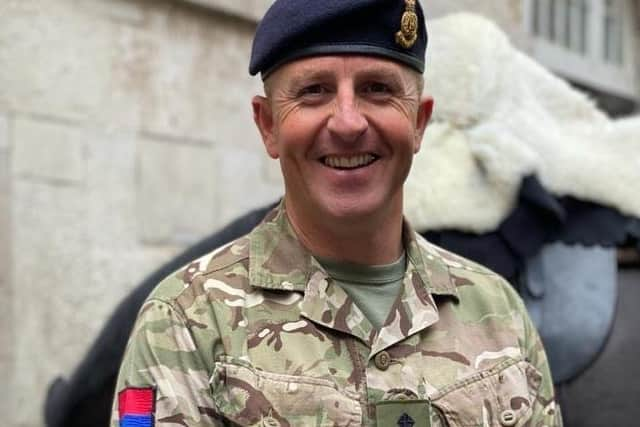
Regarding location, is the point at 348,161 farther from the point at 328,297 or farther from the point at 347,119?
the point at 328,297

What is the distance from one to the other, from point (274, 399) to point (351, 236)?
0.79ft

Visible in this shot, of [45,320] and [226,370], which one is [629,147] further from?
[45,320]

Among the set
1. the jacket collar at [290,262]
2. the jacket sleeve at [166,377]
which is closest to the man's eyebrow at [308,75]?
the jacket collar at [290,262]

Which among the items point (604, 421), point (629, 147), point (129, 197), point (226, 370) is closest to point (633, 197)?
point (629, 147)

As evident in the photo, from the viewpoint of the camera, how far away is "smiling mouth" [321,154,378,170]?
135cm

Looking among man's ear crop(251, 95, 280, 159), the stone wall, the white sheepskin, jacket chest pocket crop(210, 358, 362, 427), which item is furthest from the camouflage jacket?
the stone wall

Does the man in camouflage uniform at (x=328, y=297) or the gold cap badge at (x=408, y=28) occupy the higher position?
the gold cap badge at (x=408, y=28)

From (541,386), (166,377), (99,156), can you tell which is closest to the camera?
(166,377)

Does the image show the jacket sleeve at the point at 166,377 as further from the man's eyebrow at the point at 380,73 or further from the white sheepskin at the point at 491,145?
the white sheepskin at the point at 491,145

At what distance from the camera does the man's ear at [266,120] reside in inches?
55.8

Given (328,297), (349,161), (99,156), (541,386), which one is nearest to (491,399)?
(541,386)

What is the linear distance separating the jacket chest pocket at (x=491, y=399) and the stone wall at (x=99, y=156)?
6.01 ft

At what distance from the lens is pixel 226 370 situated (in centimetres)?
131

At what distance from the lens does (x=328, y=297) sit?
1.39 meters
